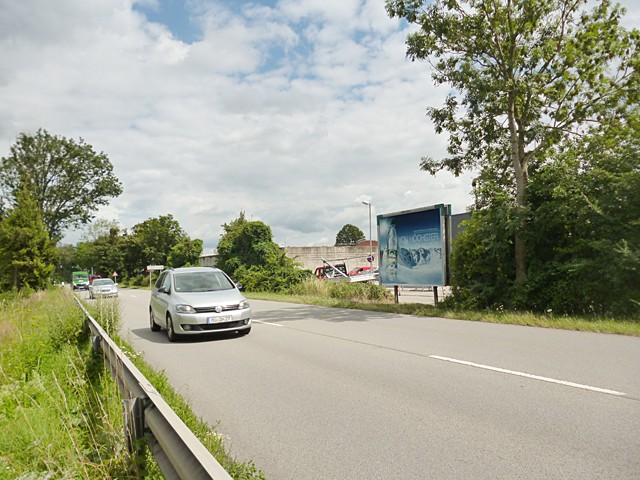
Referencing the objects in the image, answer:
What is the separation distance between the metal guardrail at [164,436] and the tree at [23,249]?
2632 centimetres

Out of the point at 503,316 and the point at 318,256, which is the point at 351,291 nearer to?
the point at 503,316

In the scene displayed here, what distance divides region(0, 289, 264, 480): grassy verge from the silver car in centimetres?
161

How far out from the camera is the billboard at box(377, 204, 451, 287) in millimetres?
16453

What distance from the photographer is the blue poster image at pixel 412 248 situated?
16.6 meters

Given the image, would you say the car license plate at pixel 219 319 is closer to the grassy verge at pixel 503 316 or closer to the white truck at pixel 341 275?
the grassy verge at pixel 503 316

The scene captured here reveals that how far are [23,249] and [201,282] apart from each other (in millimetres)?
19624

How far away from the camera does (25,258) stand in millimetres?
26766

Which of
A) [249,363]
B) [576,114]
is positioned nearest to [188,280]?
[249,363]

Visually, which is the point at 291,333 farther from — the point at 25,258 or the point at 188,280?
the point at 25,258

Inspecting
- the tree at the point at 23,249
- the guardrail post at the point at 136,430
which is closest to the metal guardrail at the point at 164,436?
the guardrail post at the point at 136,430

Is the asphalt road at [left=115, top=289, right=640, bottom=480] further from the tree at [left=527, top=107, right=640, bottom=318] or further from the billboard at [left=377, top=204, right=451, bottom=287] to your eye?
the billboard at [left=377, top=204, right=451, bottom=287]

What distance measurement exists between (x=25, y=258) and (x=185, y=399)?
2516 cm

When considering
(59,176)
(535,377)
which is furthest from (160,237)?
(535,377)

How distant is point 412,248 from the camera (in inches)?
696
